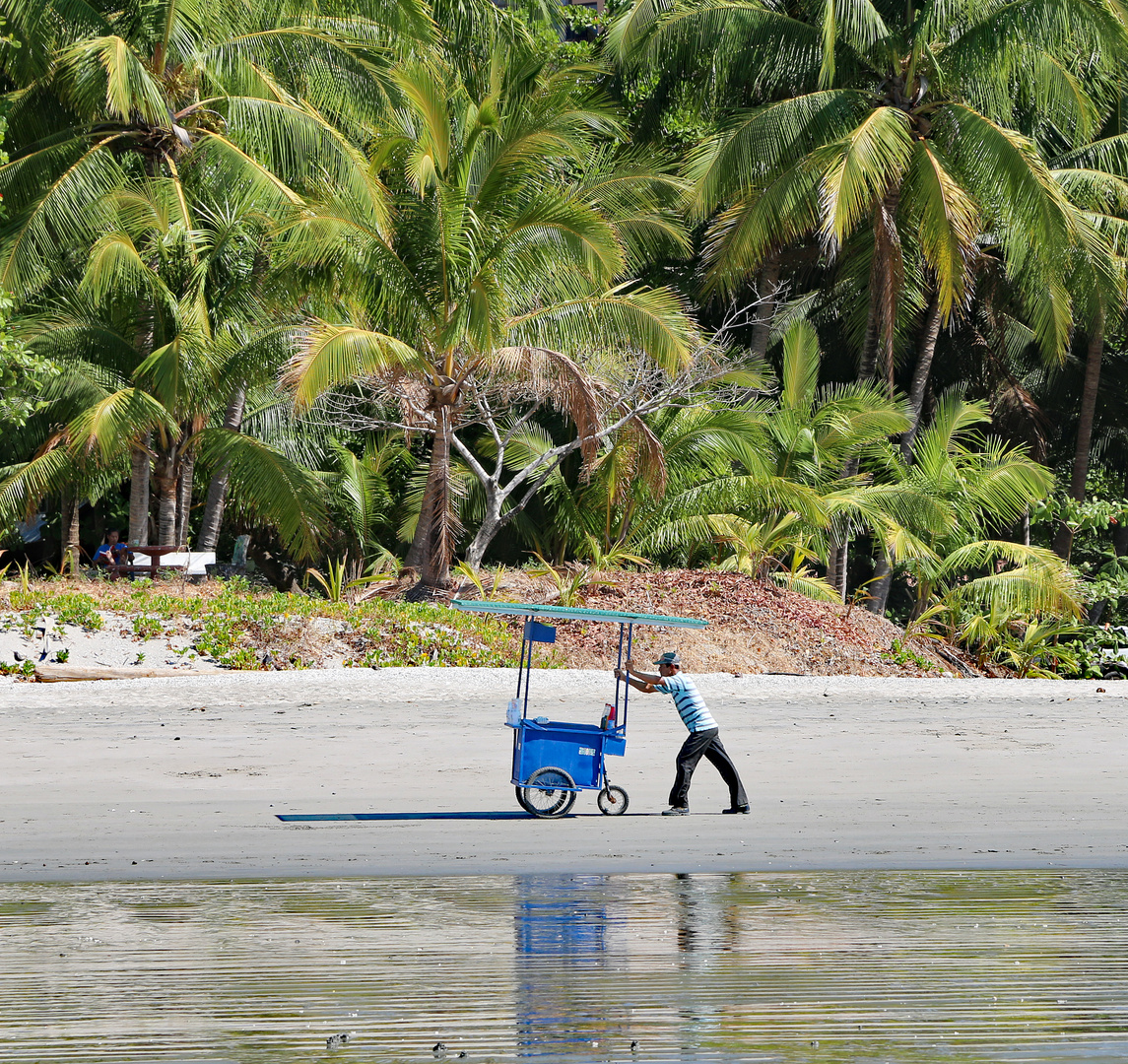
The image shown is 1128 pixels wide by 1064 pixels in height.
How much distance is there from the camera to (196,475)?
82.8ft

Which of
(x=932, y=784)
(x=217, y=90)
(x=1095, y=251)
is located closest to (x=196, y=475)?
(x=217, y=90)

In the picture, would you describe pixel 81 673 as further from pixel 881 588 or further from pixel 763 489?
pixel 881 588

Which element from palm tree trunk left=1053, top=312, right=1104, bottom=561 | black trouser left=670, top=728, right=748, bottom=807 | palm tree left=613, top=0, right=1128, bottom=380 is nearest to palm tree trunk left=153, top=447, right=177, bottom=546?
palm tree left=613, top=0, right=1128, bottom=380

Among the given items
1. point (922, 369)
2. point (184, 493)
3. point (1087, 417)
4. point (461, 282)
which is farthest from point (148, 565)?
point (1087, 417)

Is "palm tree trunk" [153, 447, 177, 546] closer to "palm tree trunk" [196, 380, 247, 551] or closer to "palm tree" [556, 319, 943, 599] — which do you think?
"palm tree trunk" [196, 380, 247, 551]

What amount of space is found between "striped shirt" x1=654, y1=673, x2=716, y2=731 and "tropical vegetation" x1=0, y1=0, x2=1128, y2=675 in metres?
8.97

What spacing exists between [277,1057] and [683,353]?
14.9 m

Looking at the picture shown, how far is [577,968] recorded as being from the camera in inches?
225

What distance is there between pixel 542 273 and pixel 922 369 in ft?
24.6

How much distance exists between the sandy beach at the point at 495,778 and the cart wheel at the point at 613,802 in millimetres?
122

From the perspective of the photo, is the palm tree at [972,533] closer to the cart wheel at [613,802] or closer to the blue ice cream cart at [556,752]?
the cart wheel at [613,802]

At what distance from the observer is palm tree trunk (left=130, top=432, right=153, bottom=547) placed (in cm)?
2102

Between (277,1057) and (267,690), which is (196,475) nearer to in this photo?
(267,690)

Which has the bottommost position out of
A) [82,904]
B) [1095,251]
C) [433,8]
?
[82,904]
